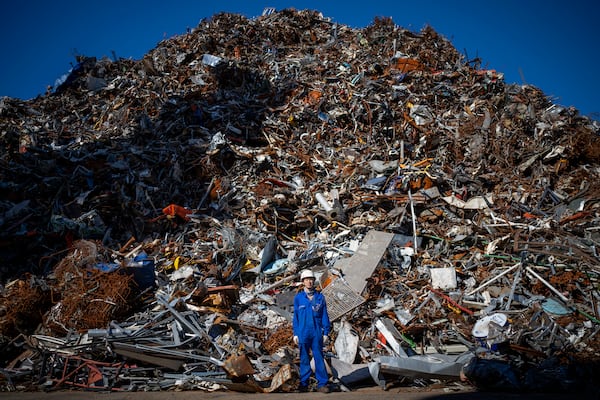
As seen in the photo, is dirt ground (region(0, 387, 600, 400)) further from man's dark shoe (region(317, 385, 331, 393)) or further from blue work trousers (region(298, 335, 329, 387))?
blue work trousers (region(298, 335, 329, 387))

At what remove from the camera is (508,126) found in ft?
32.1

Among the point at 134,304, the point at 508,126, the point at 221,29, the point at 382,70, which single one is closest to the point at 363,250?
the point at 134,304

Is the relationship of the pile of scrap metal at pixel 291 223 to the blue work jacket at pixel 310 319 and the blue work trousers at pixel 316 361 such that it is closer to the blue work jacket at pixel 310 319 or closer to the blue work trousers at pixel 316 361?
the blue work trousers at pixel 316 361

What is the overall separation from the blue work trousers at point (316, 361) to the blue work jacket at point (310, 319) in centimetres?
5

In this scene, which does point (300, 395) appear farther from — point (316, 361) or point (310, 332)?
point (310, 332)

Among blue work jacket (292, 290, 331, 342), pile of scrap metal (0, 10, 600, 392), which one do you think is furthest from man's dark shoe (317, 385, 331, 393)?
blue work jacket (292, 290, 331, 342)

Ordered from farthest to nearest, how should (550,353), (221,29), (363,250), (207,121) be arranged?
(221,29)
(207,121)
(363,250)
(550,353)

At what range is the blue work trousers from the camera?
434 cm

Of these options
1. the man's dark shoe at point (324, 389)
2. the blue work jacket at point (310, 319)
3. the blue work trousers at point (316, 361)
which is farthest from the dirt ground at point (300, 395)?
the blue work jacket at point (310, 319)

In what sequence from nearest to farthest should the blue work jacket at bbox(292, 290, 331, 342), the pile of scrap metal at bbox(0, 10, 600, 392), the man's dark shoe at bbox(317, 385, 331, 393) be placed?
the man's dark shoe at bbox(317, 385, 331, 393)
the blue work jacket at bbox(292, 290, 331, 342)
the pile of scrap metal at bbox(0, 10, 600, 392)

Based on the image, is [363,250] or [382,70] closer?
[363,250]

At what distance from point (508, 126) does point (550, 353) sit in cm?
681

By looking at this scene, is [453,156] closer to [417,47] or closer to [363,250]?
[363,250]

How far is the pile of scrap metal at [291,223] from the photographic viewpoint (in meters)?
4.93
